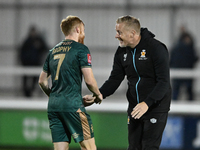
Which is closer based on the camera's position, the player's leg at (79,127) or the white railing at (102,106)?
the player's leg at (79,127)

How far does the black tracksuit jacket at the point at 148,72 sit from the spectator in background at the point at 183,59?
3.90 meters

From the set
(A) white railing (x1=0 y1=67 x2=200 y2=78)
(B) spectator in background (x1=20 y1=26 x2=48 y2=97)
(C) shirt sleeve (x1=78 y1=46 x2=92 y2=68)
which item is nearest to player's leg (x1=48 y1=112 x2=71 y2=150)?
(C) shirt sleeve (x1=78 y1=46 x2=92 y2=68)

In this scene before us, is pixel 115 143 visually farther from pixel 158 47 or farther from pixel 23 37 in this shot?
pixel 23 37

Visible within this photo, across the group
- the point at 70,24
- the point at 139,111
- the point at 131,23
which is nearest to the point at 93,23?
the point at 131,23

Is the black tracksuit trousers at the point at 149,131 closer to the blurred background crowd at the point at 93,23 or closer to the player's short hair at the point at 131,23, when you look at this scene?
the player's short hair at the point at 131,23

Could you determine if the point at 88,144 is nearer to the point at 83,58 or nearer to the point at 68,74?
the point at 68,74

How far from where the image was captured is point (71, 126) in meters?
4.20

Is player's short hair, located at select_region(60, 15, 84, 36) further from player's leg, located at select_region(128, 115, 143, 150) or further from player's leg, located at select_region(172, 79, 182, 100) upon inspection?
player's leg, located at select_region(172, 79, 182, 100)

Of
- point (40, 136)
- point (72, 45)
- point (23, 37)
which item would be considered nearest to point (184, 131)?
point (40, 136)

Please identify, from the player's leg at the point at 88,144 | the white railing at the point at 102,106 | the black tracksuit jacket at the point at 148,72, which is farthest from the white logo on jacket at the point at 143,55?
the white railing at the point at 102,106

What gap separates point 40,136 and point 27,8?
4.00 metres

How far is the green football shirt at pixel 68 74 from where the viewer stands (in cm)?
414

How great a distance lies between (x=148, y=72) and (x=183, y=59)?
4.21 meters

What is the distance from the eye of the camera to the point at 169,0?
31.8 ft
